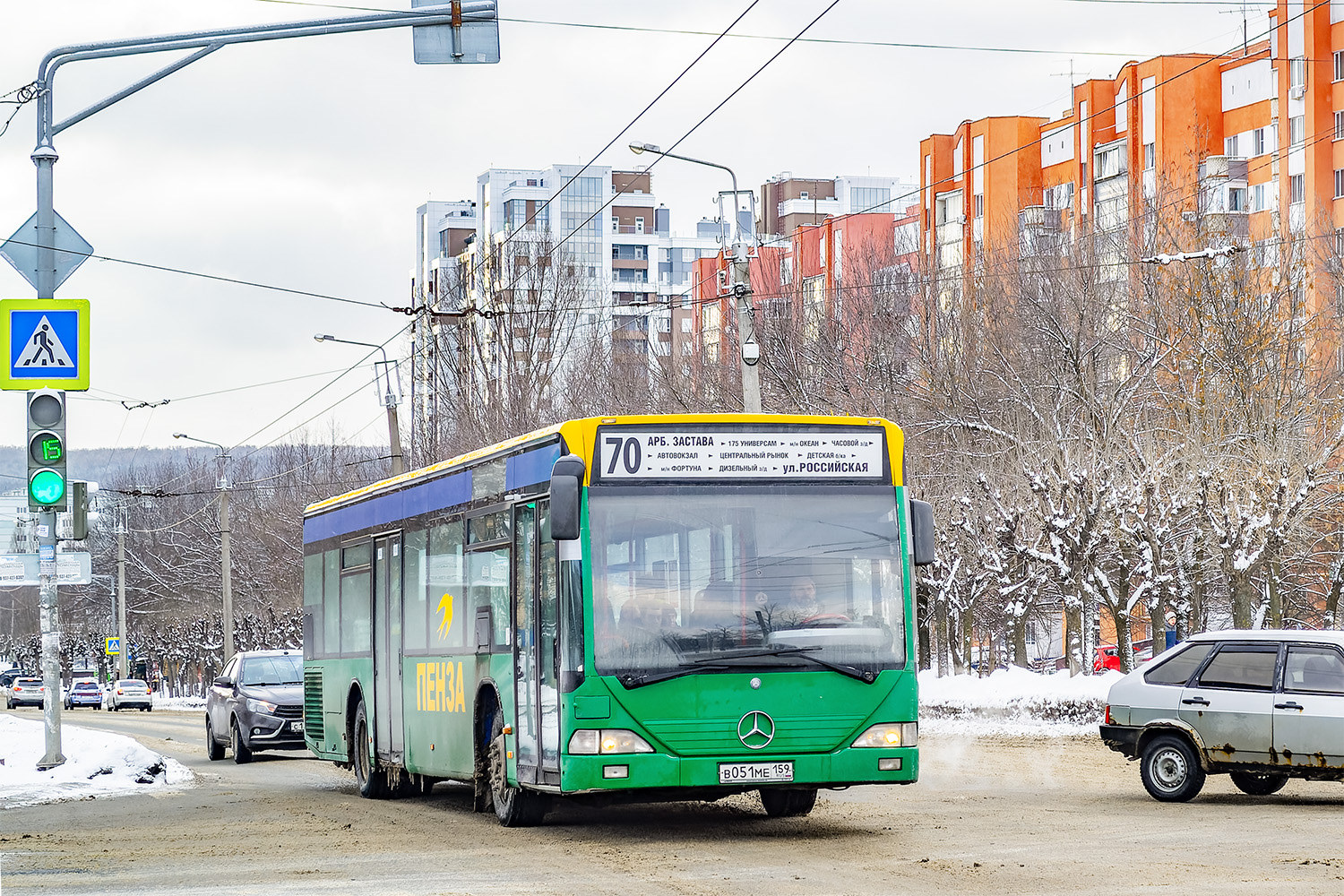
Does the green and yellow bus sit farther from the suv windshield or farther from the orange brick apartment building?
the orange brick apartment building

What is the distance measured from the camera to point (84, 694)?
77.2 meters

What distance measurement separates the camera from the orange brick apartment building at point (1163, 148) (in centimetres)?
4828

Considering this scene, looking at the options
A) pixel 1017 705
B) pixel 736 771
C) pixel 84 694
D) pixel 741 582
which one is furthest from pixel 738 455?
pixel 84 694

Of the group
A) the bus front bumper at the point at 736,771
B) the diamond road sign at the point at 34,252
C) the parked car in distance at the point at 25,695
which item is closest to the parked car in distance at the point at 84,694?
the parked car in distance at the point at 25,695

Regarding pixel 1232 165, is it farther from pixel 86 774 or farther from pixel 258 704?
pixel 86 774

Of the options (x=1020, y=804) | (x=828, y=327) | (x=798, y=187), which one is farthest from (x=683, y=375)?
(x=798, y=187)

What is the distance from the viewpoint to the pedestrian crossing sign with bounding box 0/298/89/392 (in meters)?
18.3

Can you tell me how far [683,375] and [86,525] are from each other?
29.2 metres

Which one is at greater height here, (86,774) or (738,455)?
(738,455)

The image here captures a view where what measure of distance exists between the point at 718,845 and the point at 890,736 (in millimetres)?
1340

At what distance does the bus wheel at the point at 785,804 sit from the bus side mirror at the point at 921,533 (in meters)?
2.41

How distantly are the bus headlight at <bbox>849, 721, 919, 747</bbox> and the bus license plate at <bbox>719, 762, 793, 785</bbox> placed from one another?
0.50 m

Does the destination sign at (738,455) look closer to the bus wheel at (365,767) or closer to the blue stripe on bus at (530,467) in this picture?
the blue stripe on bus at (530,467)

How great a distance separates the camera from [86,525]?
64.5 ft
